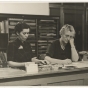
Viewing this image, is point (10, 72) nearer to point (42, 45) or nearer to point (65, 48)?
point (65, 48)

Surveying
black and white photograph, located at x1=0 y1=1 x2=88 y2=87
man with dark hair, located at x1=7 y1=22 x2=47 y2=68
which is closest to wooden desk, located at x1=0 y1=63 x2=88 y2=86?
black and white photograph, located at x1=0 y1=1 x2=88 y2=87

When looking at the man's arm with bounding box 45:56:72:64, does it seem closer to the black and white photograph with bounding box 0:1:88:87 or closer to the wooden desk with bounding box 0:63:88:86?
the black and white photograph with bounding box 0:1:88:87

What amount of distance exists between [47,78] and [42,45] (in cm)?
112

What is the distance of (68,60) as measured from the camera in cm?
239

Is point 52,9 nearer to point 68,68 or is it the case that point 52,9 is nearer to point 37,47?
point 37,47

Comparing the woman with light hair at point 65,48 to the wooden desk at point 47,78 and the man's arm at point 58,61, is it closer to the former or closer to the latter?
the man's arm at point 58,61

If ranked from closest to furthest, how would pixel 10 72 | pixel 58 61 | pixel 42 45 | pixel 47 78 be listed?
1. pixel 10 72
2. pixel 47 78
3. pixel 58 61
4. pixel 42 45

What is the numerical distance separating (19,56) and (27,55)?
0.14 metres

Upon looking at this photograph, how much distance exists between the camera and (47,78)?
1.98 meters

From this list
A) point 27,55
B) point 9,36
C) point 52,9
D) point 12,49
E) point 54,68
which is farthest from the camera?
point 52,9

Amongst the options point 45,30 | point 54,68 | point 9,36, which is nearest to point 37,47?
point 45,30

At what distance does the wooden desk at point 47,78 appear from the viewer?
1810mm

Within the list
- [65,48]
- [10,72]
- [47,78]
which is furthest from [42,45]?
[10,72]

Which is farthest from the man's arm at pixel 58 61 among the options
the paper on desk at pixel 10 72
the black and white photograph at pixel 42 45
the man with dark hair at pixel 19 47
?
the paper on desk at pixel 10 72
